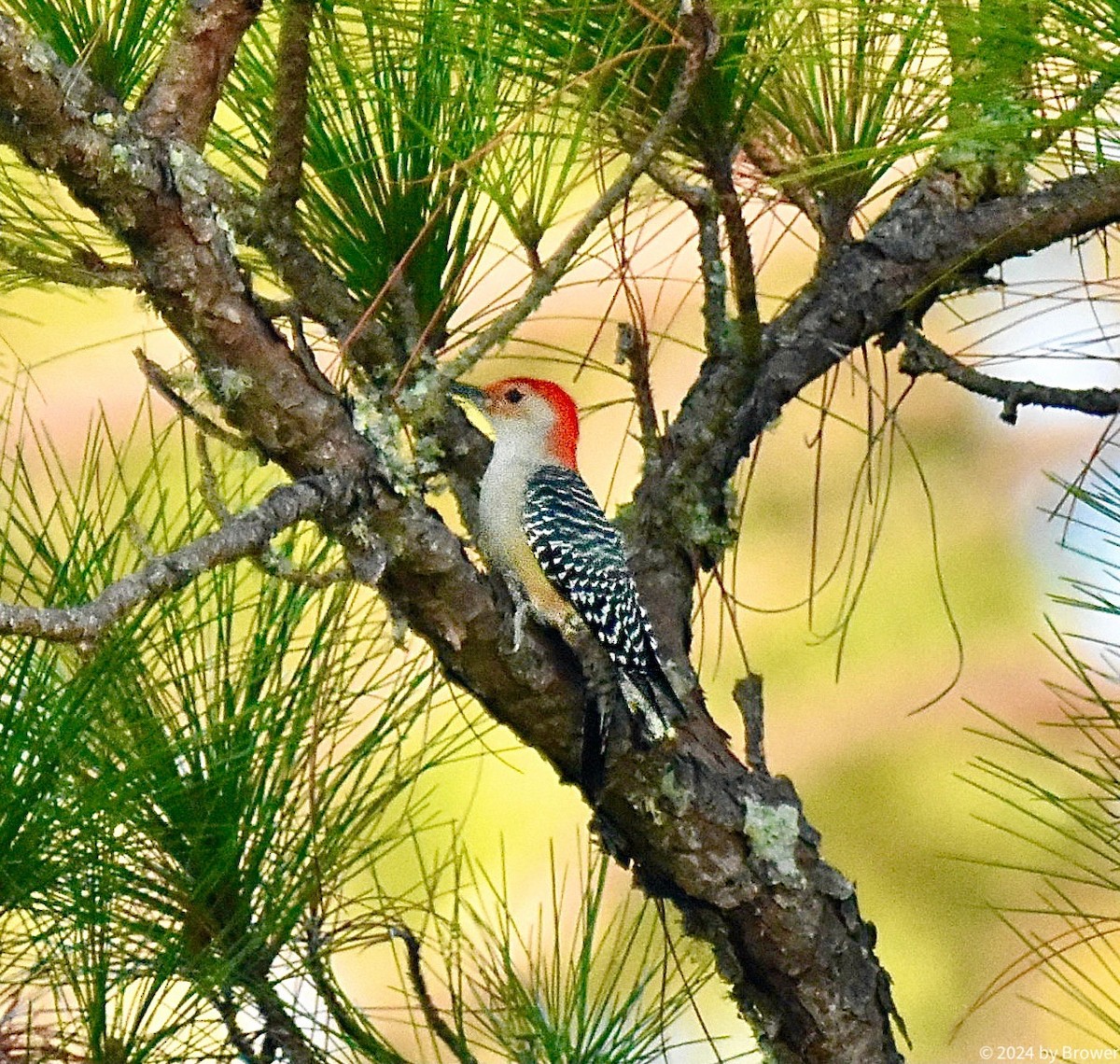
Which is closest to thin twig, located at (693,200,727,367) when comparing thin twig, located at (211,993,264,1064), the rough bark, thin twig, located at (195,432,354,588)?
the rough bark

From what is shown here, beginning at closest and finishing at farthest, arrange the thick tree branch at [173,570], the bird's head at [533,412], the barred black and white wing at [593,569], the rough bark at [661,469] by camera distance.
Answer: the thick tree branch at [173,570], the rough bark at [661,469], the barred black and white wing at [593,569], the bird's head at [533,412]

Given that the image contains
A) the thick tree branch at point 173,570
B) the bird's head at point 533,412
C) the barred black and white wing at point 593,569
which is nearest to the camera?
the thick tree branch at point 173,570

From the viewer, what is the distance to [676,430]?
3.41ft

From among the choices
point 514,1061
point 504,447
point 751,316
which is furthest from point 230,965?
point 504,447

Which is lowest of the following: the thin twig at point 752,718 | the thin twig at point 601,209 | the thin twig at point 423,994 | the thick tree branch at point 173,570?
the thin twig at point 423,994

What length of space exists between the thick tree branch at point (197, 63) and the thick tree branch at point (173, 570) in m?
0.16

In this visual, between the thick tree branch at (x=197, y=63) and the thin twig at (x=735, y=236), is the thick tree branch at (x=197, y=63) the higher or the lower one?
the lower one

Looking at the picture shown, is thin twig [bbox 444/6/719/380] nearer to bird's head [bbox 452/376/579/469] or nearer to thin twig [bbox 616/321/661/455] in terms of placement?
thin twig [bbox 616/321/661/455]

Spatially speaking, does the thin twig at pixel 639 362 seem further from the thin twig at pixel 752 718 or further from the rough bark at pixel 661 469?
the thin twig at pixel 752 718

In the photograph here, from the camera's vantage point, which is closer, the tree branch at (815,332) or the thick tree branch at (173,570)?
the thick tree branch at (173,570)

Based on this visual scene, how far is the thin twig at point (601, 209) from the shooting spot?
2.34 ft

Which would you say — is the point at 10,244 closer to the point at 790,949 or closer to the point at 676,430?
the point at 676,430

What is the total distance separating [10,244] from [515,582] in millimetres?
430

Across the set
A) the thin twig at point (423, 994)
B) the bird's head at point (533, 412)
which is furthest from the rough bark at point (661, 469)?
the bird's head at point (533, 412)
